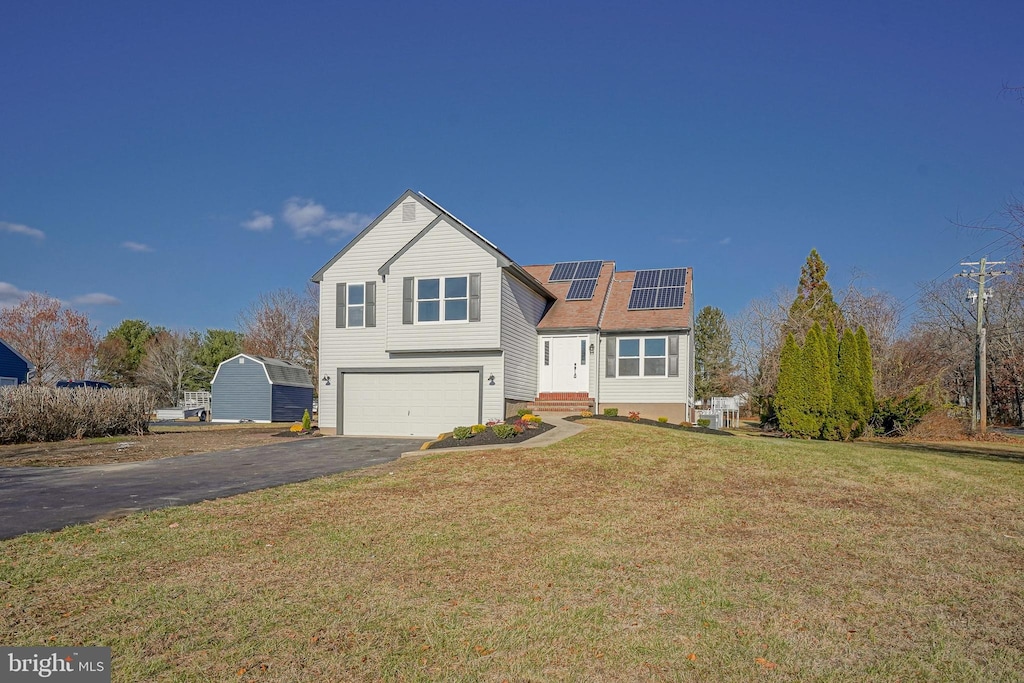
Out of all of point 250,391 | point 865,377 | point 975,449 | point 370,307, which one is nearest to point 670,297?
point 865,377

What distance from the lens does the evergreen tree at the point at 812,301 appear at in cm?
4034

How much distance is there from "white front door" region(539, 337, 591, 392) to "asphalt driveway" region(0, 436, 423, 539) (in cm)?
764

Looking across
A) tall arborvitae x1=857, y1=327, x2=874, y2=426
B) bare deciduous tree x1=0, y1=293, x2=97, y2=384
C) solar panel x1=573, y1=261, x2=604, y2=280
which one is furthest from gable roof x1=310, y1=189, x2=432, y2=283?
bare deciduous tree x1=0, y1=293, x2=97, y2=384

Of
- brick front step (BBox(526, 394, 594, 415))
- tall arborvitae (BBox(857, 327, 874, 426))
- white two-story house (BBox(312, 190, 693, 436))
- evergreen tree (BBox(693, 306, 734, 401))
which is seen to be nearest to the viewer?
white two-story house (BBox(312, 190, 693, 436))

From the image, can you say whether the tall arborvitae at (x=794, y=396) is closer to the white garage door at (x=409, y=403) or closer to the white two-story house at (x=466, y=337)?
the white two-story house at (x=466, y=337)

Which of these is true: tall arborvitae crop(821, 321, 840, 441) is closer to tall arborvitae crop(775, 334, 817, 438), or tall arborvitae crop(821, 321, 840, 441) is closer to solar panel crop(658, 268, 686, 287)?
tall arborvitae crop(775, 334, 817, 438)

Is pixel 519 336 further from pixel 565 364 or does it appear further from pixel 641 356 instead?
pixel 641 356

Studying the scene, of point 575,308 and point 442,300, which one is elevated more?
point 575,308

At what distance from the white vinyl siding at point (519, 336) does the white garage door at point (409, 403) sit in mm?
1312

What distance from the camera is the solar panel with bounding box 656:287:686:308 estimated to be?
80.5 ft

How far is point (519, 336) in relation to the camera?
884 inches

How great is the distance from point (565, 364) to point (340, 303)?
27.2ft

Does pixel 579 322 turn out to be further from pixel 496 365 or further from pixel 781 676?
pixel 781 676

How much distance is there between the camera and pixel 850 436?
21844 mm
